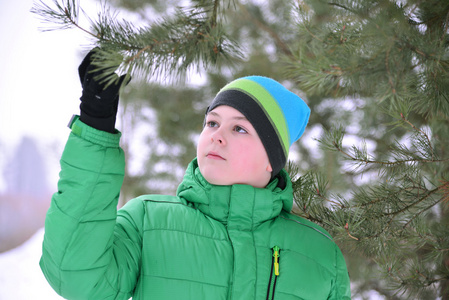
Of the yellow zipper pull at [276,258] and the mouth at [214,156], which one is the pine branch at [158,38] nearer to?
the mouth at [214,156]

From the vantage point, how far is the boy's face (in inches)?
43.2

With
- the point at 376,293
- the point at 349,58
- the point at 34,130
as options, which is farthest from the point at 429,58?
the point at 34,130

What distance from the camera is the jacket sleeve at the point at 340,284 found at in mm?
1157

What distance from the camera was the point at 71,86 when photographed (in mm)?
2605

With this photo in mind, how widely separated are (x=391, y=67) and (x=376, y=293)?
1400mm

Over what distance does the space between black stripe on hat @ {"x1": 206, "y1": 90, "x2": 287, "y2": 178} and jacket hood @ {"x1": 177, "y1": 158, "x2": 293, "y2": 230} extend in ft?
0.37

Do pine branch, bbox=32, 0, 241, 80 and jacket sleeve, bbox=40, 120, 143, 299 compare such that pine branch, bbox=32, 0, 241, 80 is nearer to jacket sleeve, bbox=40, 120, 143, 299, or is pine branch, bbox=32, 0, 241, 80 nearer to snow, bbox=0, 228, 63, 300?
jacket sleeve, bbox=40, 120, 143, 299

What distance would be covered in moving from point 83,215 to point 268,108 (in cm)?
57

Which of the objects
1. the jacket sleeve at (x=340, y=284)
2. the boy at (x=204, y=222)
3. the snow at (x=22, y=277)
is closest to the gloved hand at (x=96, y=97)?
the boy at (x=204, y=222)

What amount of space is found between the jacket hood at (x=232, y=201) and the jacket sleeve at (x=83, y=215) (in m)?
0.28

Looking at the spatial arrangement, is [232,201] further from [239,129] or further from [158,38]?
[158,38]

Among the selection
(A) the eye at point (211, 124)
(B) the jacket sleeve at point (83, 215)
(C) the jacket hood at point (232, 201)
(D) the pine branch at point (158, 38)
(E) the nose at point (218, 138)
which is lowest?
(B) the jacket sleeve at point (83, 215)

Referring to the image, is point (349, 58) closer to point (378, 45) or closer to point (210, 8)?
point (378, 45)

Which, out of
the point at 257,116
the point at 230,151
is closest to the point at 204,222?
the point at 230,151
